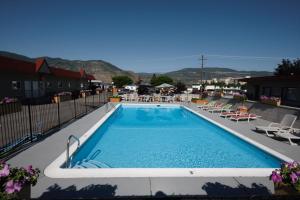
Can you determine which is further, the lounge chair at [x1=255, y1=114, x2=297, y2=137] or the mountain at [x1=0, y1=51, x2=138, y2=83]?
the mountain at [x1=0, y1=51, x2=138, y2=83]

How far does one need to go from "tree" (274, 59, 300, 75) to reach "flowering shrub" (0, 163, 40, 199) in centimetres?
5019

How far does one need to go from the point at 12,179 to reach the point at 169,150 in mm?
6314

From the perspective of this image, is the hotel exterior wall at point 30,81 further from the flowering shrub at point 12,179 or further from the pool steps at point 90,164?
the flowering shrub at point 12,179

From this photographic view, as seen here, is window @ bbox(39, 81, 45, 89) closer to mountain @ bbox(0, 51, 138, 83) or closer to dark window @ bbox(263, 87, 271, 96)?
dark window @ bbox(263, 87, 271, 96)

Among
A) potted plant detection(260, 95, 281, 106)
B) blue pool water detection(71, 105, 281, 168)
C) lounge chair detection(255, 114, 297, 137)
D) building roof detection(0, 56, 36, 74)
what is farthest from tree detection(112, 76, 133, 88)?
lounge chair detection(255, 114, 297, 137)

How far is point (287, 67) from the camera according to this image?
45.4m

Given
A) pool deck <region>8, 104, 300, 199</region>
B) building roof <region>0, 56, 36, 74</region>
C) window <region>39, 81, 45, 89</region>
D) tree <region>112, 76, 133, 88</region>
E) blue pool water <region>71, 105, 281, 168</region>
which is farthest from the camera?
tree <region>112, 76, 133, 88</region>

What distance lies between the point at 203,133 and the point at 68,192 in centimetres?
830

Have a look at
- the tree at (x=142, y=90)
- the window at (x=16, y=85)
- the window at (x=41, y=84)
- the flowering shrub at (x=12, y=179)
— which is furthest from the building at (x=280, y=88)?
the window at (x=41, y=84)

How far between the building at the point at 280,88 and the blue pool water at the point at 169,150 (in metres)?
7.31

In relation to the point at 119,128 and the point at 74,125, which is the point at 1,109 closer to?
the point at 74,125

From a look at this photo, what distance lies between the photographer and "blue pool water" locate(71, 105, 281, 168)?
6.89 meters

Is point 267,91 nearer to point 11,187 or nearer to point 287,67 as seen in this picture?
point 11,187

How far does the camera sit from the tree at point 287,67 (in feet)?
142
